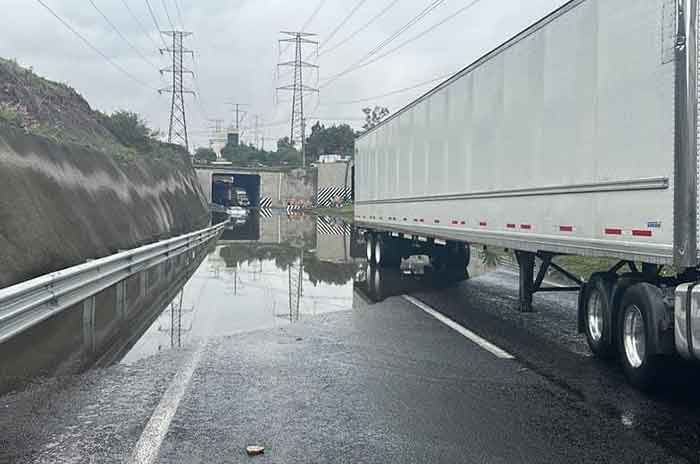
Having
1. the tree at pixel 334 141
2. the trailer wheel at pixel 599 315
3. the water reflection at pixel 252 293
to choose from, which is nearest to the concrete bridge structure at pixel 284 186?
the tree at pixel 334 141

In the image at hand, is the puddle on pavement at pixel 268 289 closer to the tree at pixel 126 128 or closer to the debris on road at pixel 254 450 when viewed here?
the debris on road at pixel 254 450

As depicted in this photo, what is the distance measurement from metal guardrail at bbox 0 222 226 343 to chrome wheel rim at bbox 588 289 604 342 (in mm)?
6360

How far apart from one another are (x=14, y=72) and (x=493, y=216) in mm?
36515

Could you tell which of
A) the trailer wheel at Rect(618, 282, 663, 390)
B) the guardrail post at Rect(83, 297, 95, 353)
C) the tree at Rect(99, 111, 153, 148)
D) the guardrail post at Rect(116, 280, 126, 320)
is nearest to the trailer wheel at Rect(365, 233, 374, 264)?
the guardrail post at Rect(116, 280, 126, 320)

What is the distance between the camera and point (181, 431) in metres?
6.20

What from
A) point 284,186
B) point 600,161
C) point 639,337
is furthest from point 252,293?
point 284,186

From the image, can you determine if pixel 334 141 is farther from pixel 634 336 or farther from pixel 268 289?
pixel 634 336

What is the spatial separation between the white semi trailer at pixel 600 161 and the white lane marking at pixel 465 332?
1043mm

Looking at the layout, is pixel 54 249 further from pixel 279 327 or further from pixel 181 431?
pixel 181 431

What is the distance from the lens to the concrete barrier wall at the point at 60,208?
1344cm

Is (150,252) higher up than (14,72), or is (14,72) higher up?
(14,72)

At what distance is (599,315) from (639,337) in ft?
4.01

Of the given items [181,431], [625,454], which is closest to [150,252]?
[181,431]

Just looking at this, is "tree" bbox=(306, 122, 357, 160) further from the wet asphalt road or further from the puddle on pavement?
the wet asphalt road
